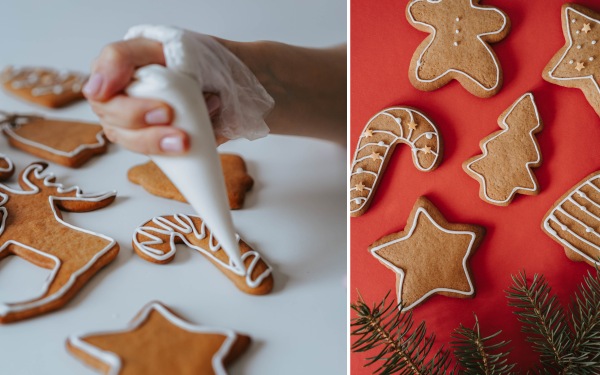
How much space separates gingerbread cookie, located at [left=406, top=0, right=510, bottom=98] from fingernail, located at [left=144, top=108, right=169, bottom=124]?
0.43 meters

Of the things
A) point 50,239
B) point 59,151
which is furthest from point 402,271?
point 59,151

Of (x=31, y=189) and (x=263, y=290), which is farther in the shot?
(x=31, y=189)

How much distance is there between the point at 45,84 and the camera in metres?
1.58

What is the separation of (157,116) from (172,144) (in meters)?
0.05

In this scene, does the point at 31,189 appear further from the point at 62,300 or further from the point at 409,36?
the point at 409,36

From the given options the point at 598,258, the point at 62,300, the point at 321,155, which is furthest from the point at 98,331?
the point at 598,258

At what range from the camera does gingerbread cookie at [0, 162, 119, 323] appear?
32.8 inches

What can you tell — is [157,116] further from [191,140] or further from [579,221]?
[579,221]

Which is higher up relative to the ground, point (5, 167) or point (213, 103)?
point (213, 103)

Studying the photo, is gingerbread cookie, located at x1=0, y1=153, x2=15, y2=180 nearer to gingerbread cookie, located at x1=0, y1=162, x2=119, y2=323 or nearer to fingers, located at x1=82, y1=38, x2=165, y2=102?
gingerbread cookie, located at x1=0, y1=162, x2=119, y2=323

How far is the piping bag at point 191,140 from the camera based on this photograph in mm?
546

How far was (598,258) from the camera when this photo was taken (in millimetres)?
710

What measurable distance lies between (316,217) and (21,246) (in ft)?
2.10

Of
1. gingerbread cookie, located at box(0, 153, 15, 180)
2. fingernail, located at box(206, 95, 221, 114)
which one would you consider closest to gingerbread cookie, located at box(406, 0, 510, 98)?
fingernail, located at box(206, 95, 221, 114)
